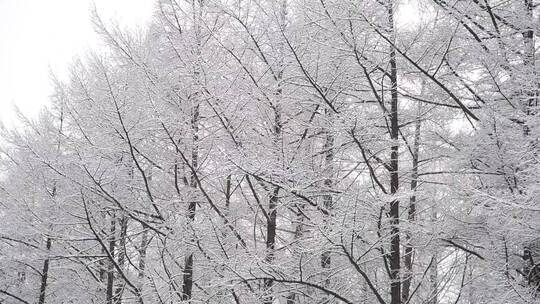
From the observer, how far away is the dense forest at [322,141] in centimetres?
317

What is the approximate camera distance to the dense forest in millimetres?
3168

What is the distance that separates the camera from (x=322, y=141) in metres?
6.22

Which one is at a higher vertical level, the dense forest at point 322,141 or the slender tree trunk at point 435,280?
the dense forest at point 322,141

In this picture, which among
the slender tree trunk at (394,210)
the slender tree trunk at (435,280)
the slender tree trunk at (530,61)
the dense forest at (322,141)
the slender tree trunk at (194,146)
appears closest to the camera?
the slender tree trunk at (530,61)

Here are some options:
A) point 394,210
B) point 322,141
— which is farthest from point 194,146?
point 394,210

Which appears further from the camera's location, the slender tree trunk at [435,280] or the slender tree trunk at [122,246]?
the slender tree trunk at [122,246]

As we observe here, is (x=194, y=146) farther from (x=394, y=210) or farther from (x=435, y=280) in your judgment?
(x=435, y=280)

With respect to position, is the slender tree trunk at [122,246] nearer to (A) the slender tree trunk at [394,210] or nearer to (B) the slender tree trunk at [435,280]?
(A) the slender tree trunk at [394,210]

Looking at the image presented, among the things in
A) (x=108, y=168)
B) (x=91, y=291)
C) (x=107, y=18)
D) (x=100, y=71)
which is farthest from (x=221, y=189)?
(x=91, y=291)

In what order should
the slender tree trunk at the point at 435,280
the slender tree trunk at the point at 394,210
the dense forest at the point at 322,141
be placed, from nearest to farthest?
the dense forest at the point at 322,141, the slender tree trunk at the point at 394,210, the slender tree trunk at the point at 435,280

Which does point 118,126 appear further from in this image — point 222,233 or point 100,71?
point 222,233

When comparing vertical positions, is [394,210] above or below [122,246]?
above

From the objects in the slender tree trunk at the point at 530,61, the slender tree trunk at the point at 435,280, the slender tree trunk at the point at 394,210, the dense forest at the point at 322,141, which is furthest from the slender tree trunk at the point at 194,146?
the slender tree trunk at the point at 530,61

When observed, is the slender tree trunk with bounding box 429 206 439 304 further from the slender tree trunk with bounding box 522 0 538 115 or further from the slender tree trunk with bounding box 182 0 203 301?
the slender tree trunk with bounding box 182 0 203 301
